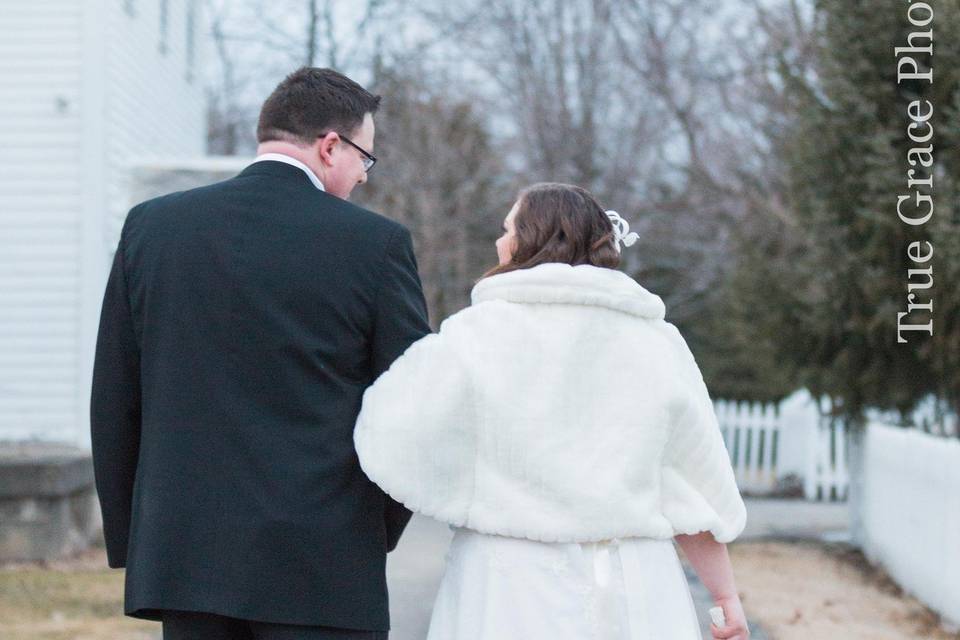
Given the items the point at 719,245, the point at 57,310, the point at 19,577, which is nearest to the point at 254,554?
the point at 19,577

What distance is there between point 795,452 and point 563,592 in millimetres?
16148

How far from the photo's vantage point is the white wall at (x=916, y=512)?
7.84m

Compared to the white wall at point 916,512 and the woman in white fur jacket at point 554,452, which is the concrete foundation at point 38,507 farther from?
the woman in white fur jacket at point 554,452

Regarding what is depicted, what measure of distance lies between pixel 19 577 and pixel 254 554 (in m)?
7.04

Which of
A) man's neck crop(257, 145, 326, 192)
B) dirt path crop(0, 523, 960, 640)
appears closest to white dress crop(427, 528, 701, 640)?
man's neck crop(257, 145, 326, 192)

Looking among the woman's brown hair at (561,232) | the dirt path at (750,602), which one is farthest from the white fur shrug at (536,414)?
the dirt path at (750,602)

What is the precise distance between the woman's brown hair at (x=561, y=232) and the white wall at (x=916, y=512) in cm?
520

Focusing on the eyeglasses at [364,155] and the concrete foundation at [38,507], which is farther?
the concrete foundation at [38,507]

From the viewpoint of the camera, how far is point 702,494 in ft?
10.5

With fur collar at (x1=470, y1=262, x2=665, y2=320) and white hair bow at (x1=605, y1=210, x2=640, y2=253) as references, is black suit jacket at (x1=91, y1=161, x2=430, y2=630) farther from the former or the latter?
white hair bow at (x1=605, y1=210, x2=640, y2=253)

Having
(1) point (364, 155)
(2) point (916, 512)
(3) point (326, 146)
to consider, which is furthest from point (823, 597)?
(3) point (326, 146)

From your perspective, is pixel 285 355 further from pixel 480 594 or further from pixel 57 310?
pixel 57 310

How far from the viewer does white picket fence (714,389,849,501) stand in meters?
17.2

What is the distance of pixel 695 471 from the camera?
10.3ft
